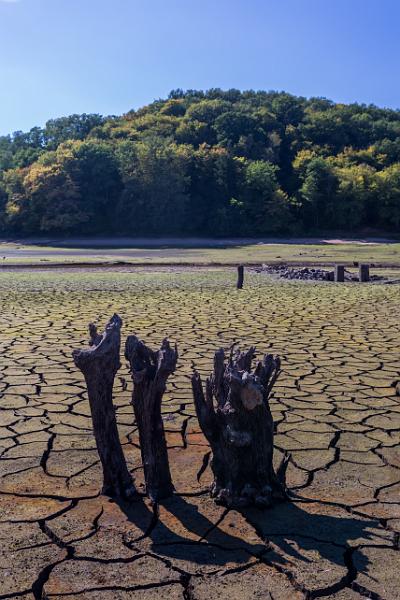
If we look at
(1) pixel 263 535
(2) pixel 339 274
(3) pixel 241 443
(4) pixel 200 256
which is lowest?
(1) pixel 263 535

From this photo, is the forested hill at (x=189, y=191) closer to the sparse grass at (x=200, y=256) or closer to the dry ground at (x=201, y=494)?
the sparse grass at (x=200, y=256)

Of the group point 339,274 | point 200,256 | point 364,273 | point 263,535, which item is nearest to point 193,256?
point 200,256

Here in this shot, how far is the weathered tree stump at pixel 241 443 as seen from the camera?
3.39 m

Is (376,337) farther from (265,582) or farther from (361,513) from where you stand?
(265,582)

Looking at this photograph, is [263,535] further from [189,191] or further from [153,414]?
[189,191]

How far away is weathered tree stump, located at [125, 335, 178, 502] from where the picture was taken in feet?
11.5

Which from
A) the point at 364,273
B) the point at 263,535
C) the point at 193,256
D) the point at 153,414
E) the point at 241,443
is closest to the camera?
the point at 263,535

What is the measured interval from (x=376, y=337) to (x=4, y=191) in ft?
164

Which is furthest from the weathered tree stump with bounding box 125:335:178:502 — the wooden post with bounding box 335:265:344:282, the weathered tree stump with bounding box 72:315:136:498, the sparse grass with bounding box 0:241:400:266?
the sparse grass with bounding box 0:241:400:266

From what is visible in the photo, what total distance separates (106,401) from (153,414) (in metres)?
0.28

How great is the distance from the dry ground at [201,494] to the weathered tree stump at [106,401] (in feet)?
0.42

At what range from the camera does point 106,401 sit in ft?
11.6

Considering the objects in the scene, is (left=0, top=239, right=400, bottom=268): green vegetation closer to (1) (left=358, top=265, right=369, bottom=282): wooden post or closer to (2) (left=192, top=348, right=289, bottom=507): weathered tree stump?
(1) (left=358, top=265, right=369, bottom=282): wooden post

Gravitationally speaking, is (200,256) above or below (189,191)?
below
